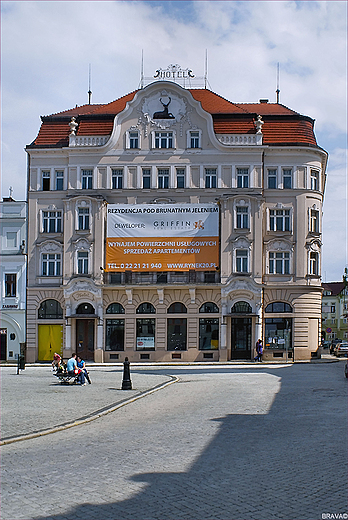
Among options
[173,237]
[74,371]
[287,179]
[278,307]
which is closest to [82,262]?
[173,237]

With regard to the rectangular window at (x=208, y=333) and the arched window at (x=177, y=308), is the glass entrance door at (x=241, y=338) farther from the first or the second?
the arched window at (x=177, y=308)

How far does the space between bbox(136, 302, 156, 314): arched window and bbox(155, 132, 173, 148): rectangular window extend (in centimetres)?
1167

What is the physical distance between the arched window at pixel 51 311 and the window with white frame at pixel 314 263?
1860 centimetres

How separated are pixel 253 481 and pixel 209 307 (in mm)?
36909

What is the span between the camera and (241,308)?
46.2 m

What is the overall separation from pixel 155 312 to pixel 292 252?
1089 centimetres

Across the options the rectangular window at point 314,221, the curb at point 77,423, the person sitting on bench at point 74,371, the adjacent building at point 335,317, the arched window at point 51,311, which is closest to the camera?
the curb at point 77,423

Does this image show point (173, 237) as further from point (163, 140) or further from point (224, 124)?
point (224, 124)

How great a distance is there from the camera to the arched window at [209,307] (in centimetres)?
4619

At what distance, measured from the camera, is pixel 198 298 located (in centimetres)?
4609

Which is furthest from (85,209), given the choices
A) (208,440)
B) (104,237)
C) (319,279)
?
(208,440)

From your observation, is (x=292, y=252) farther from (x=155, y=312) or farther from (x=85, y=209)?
(x=85, y=209)

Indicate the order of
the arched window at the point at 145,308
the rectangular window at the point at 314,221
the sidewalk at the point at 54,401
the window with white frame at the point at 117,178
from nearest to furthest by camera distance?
the sidewalk at the point at 54,401 → the arched window at the point at 145,308 → the window with white frame at the point at 117,178 → the rectangular window at the point at 314,221

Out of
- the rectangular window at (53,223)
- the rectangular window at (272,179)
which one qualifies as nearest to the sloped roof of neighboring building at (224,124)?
the rectangular window at (272,179)
